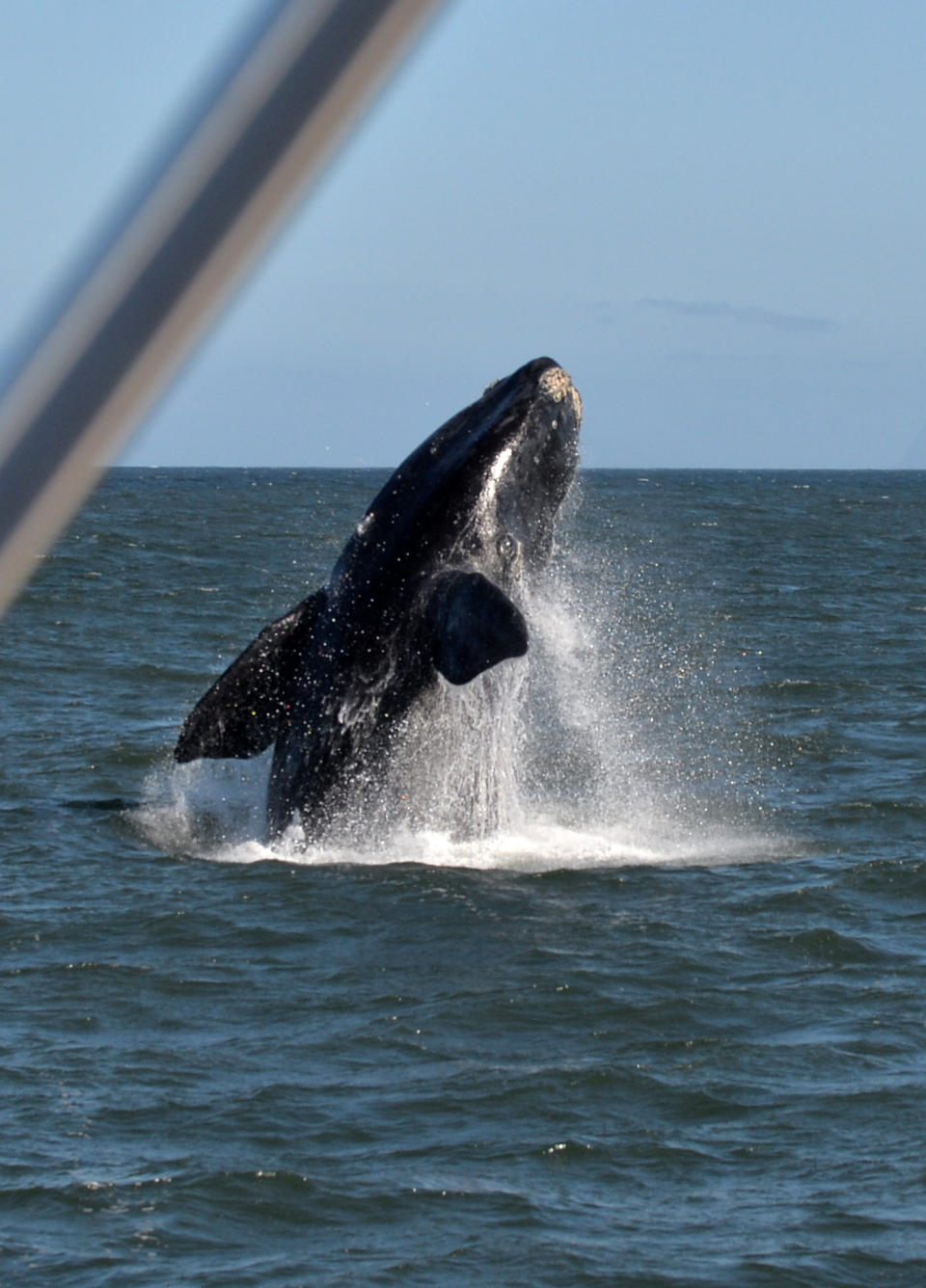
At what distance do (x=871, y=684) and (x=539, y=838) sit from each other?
35.8 ft

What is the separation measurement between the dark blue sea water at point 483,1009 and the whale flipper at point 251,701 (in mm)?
845

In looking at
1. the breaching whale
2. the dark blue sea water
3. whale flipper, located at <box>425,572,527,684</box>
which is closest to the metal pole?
the dark blue sea water

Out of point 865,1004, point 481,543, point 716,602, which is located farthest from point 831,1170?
point 716,602

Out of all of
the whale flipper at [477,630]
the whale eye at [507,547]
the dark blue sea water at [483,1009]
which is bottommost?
the dark blue sea water at [483,1009]

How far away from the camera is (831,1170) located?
A: 6.76 meters

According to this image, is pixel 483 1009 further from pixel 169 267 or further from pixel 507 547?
pixel 169 267

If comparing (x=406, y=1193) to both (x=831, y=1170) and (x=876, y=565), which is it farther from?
(x=876, y=565)

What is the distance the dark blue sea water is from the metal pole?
509 cm

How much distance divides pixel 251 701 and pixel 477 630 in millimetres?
2352

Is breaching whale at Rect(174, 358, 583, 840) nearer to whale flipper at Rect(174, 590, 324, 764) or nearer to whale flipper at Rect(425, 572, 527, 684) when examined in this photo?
whale flipper at Rect(174, 590, 324, 764)

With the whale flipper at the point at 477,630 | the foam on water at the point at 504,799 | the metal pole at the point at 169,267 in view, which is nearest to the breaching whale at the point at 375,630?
the foam on water at the point at 504,799

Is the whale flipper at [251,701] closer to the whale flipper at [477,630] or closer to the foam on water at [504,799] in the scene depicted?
the foam on water at [504,799]

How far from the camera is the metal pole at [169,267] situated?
115 centimetres

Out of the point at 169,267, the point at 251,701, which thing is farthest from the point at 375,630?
the point at 169,267
